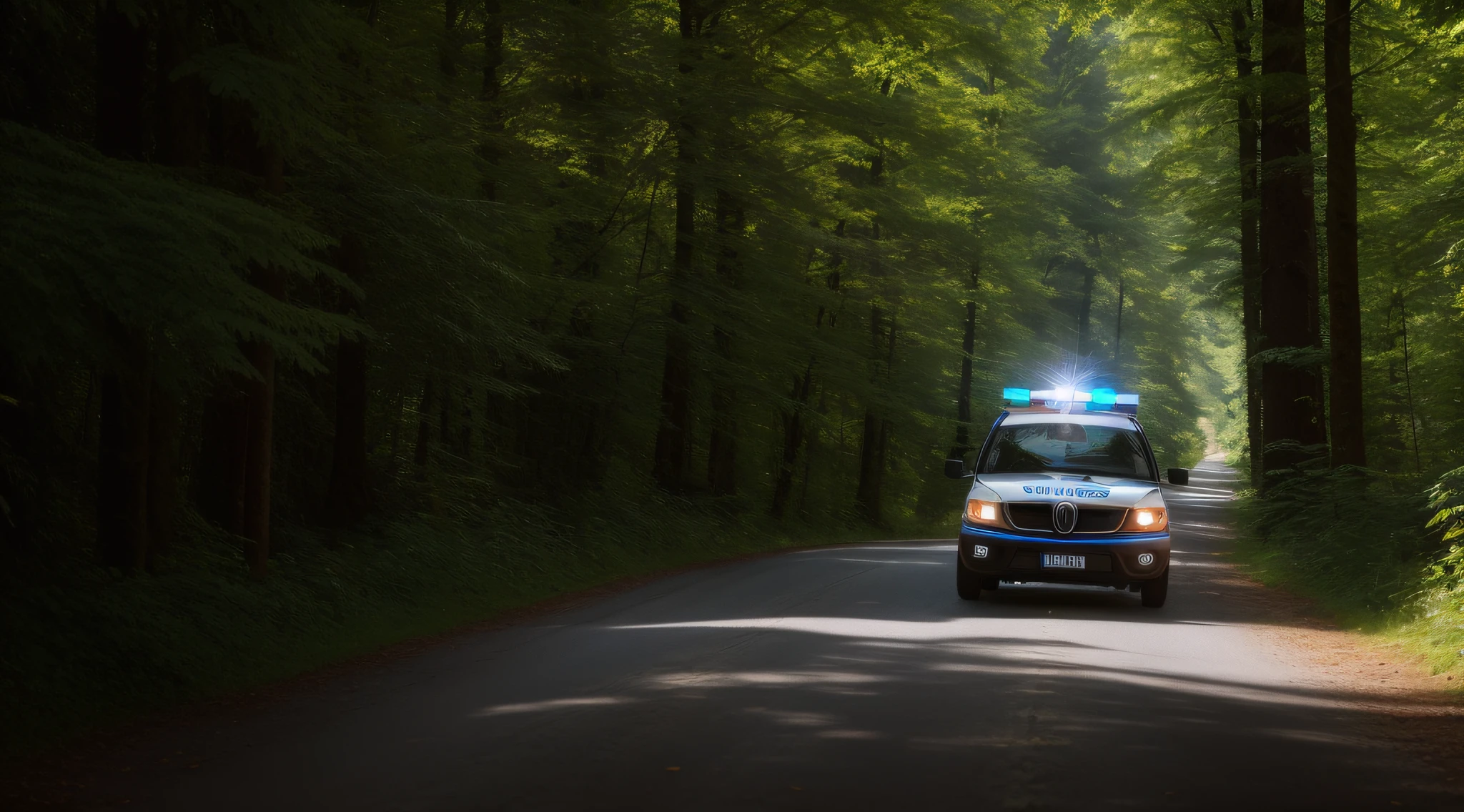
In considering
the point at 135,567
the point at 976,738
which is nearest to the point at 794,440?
the point at 135,567

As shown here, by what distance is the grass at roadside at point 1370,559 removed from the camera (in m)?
11.3

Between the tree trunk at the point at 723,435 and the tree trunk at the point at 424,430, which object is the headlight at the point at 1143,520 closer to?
the tree trunk at the point at 424,430

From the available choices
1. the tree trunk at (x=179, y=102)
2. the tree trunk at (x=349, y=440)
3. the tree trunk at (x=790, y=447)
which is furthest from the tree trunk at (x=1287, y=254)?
the tree trunk at (x=179, y=102)

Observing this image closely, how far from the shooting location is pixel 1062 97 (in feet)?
178

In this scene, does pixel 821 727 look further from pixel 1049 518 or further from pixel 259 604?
pixel 1049 518

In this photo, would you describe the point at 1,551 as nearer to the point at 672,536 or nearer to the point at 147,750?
the point at 147,750

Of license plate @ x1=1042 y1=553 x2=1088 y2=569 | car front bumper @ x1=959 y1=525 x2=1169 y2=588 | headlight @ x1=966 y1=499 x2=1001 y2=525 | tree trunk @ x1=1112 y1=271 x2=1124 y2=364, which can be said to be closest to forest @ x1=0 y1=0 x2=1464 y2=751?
car front bumper @ x1=959 y1=525 x2=1169 y2=588

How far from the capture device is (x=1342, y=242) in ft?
57.7

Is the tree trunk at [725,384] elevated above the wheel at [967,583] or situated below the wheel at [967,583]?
above

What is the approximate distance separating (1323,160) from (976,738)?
20421 millimetres

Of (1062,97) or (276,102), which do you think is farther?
(1062,97)

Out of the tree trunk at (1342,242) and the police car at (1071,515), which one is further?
the tree trunk at (1342,242)

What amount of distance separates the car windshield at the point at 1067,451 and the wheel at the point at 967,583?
49.9 inches

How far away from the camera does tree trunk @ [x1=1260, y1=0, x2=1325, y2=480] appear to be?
862 inches
